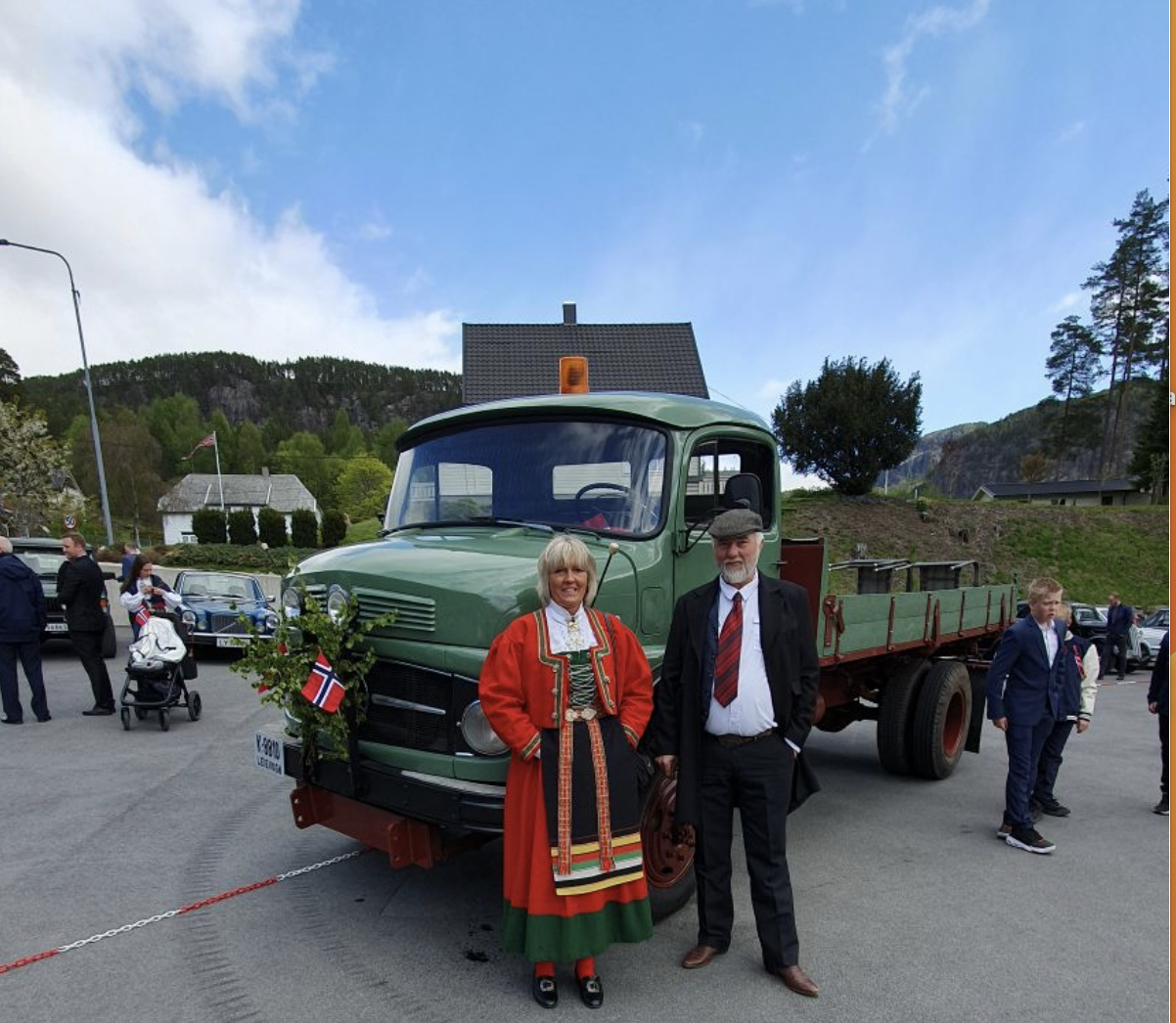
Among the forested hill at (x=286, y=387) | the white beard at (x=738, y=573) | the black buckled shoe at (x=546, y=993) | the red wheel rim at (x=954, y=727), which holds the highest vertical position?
the forested hill at (x=286, y=387)

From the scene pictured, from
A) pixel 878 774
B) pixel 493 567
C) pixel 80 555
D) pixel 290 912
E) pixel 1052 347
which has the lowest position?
pixel 878 774

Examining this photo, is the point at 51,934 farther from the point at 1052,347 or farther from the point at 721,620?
the point at 1052,347

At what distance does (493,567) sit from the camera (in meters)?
3.26

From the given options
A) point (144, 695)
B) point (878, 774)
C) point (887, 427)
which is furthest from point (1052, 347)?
point (144, 695)

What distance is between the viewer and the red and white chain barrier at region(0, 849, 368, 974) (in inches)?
130

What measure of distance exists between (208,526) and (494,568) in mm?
42346

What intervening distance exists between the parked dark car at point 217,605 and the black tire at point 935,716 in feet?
29.8

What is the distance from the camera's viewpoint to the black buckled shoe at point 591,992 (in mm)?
3018

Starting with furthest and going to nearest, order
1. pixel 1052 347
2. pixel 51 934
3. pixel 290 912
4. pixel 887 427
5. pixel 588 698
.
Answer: pixel 1052 347 → pixel 887 427 → pixel 290 912 → pixel 51 934 → pixel 588 698

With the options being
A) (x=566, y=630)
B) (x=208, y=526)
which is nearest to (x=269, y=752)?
(x=566, y=630)

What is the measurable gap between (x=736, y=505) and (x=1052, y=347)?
5610 cm

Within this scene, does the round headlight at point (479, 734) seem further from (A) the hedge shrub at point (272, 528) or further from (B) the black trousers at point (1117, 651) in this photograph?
(A) the hedge shrub at point (272, 528)

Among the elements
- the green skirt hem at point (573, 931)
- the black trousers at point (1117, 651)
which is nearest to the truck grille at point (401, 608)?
the green skirt hem at point (573, 931)

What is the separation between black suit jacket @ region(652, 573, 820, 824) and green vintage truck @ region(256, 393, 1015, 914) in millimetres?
342
